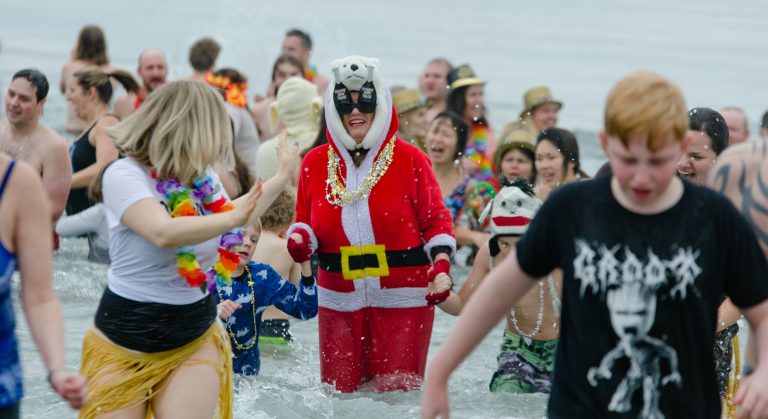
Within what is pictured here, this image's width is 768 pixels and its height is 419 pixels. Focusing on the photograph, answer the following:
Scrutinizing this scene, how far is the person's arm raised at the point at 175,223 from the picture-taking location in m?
4.70

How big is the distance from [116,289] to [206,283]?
1.08ft

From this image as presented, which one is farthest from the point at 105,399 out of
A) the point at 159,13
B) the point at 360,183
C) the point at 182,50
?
the point at 159,13

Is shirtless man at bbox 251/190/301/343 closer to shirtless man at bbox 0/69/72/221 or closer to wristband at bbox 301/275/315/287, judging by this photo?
wristband at bbox 301/275/315/287

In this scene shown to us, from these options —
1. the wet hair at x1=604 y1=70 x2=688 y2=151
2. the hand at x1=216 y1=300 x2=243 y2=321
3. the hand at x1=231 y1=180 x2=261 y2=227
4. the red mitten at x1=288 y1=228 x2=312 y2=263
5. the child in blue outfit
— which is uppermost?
the wet hair at x1=604 y1=70 x2=688 y2=151

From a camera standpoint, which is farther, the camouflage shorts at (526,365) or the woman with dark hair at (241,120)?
the woman with dark hair at (241,120)

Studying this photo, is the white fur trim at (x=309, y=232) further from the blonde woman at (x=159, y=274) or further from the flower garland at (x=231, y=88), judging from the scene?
the flower garland at (x=231, y=88)

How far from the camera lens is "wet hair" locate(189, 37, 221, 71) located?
13.5 metres

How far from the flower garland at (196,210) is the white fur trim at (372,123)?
141 centimetres

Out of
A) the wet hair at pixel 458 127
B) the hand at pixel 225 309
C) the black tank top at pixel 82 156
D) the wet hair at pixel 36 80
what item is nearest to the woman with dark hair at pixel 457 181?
the wet hair at pixel 458 127

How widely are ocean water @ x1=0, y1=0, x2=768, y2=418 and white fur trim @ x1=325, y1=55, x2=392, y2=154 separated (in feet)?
4.22

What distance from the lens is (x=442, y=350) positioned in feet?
12.0

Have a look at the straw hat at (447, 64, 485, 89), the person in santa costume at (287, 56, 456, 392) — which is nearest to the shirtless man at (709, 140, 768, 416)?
the person in santa costume at (287, 56, 456, 392)

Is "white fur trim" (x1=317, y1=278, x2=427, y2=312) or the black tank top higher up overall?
the black tank top

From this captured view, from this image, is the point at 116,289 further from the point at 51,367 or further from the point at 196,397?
the point at 51,367
